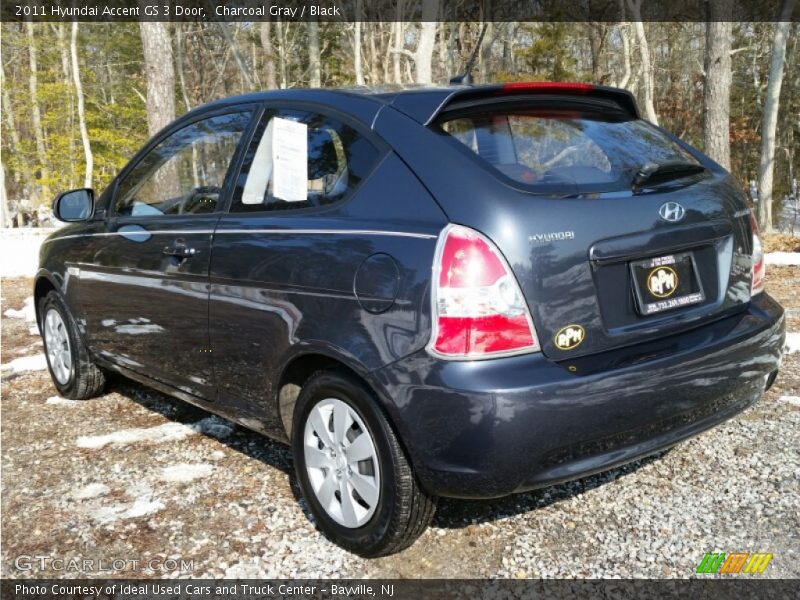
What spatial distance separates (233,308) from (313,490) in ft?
2.75

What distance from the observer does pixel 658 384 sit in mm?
2439

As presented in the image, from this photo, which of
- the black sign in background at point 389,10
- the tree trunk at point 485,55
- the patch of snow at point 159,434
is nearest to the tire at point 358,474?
the patch of snow at point 159,434

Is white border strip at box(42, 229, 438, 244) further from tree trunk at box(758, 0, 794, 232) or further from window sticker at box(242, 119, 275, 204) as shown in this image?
tree trunk at box(758, 0, 794, 232)

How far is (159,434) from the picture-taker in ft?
14.0

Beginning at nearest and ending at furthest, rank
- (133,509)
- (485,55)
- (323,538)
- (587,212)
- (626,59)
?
(587,212), (323,538), (133,509), (626,59), (485,55)

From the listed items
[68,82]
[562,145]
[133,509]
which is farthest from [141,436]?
[68,82]

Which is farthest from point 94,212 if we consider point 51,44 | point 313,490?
point 51,44

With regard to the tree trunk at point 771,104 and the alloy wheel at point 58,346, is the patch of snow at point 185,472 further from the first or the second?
the tree trunk at point 771,104

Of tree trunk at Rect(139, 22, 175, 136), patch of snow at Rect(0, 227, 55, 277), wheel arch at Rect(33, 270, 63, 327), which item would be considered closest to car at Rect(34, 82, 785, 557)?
wheel arch at Rect(33, 270, 63, 327)

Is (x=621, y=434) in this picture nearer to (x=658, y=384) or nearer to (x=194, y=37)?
(x=658, y=384)

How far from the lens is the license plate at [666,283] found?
2.52 m

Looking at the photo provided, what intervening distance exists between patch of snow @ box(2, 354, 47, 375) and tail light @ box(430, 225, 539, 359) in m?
4.55

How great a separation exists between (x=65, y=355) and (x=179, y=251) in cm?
204

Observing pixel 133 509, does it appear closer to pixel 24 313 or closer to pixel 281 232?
pixel 281 232
